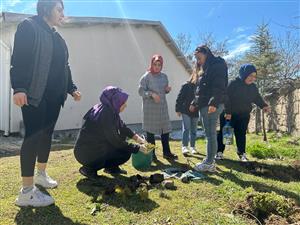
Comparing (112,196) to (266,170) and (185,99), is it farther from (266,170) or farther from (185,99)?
(185,99)

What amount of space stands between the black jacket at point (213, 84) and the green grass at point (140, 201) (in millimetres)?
1044

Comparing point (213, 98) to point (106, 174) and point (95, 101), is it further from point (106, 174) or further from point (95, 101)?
point (95, 101)

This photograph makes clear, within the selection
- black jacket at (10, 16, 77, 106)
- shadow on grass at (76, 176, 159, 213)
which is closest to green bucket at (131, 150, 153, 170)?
shadow on grass at (76, 176, 159, 213)

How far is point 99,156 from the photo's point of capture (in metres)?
4.72

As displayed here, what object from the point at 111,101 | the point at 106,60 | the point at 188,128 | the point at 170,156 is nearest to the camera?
the point at 111,101

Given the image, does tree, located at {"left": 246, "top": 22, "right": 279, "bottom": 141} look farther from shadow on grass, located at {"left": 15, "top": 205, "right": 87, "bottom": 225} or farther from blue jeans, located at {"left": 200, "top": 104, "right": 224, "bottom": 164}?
shadow on grass, located at {"left": 15, "top": 205, "right": 87, "bottom": 225}

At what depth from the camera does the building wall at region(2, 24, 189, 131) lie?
11867 millimetres

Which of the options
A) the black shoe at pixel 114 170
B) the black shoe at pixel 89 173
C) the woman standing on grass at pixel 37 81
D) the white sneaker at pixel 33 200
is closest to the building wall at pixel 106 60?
the black shoe at pixel 114 170

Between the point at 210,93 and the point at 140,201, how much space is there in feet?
6.40

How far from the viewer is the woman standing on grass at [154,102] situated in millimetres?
6246

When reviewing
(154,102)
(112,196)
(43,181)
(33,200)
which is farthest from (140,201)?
(154,102)

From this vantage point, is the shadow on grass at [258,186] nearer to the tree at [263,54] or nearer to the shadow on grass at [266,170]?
the shadow on grass at [266,170]

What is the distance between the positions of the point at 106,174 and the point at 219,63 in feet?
7.12

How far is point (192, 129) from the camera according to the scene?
7098 millimetres
